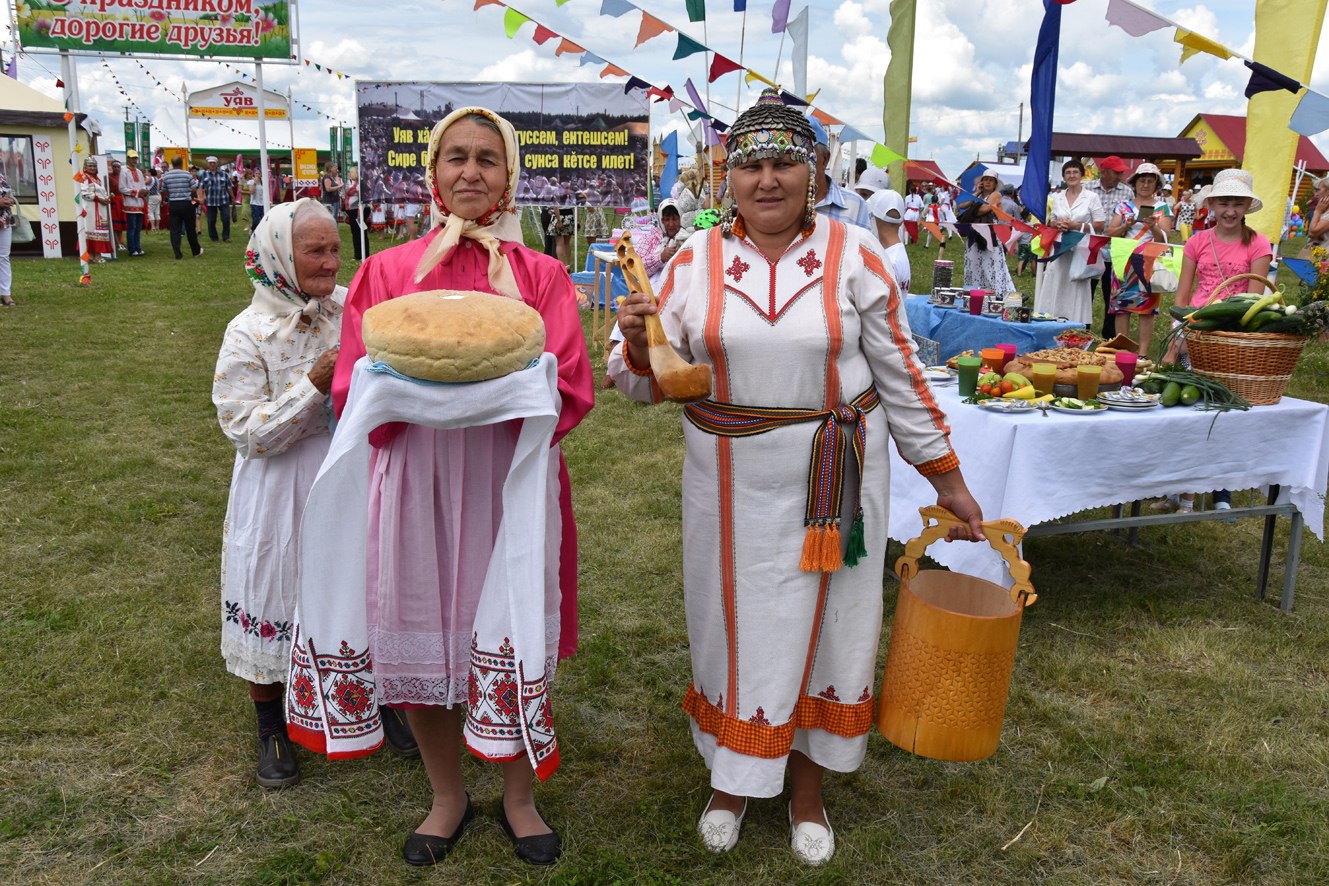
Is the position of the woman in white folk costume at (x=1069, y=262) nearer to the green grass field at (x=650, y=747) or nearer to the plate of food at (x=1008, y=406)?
A: the green grass field at (x=650, y=747)

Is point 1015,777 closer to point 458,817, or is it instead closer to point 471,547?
point 458,817

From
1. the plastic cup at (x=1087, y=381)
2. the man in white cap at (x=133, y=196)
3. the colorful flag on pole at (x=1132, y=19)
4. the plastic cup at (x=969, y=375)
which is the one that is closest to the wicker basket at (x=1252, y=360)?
the plastic cup at (x=1087, y=381)

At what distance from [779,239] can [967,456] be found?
1860 millimetres

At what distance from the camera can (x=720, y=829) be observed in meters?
2.67

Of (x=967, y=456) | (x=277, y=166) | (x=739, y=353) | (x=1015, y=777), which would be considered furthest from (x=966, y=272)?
(x=277, y=166)

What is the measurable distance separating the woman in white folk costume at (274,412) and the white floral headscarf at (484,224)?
43 centimetres

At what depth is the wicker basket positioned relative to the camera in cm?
396

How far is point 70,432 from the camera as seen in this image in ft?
22.0

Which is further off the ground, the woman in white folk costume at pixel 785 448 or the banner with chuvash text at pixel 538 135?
the banner with chuvash text at pixel 538 135

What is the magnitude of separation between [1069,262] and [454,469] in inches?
330

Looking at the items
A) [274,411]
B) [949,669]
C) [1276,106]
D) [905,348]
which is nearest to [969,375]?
[905,348]

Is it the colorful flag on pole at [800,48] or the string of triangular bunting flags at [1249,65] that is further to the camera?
the colorful flag on pole at [800,48]

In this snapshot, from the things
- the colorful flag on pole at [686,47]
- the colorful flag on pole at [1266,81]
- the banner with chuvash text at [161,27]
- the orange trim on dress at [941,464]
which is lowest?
the orange trim on dress at [941,464]

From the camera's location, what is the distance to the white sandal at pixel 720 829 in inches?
105
